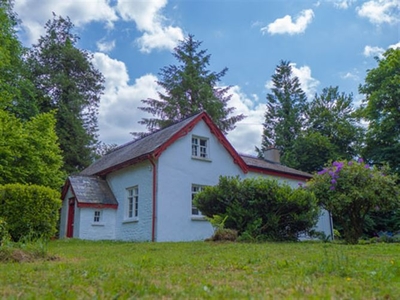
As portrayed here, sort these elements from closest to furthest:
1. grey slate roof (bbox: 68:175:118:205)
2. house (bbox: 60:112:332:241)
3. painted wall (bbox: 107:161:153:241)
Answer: house (bbox: 60:112:332:241) < painted wall (bbox: 107:161:153:241) < grey slate roof (bbox: 68:175:118:205)

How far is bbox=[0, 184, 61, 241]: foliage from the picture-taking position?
36.4 feet

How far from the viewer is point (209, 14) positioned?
13.7 meters

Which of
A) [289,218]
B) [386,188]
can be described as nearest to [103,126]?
[289,218]

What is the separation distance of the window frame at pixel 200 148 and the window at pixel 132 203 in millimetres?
3256

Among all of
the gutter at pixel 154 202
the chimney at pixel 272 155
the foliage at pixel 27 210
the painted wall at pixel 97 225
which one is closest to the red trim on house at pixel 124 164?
the gutter at pixel 154 202

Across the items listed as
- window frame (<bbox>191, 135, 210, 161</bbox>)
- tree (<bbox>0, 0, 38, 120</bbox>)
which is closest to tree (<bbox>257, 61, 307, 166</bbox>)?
window frame (<bbox>191, 135, 210, 161</bbox>)

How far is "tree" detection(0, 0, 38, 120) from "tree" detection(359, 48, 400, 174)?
967 inches

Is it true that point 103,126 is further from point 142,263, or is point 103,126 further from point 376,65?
point 142,263

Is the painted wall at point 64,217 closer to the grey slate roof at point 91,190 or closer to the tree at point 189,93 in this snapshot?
the grey slate roof at point 91,190

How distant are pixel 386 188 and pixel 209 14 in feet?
29.1

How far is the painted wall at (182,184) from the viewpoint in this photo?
1528 centimetres

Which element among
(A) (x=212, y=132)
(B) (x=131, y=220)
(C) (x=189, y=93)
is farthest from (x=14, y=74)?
(C) (x=189, y=93)

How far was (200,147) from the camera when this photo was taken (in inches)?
691

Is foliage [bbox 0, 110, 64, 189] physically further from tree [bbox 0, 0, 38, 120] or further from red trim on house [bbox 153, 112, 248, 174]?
red trim on house [bbox 153, 112, 248, 174]
